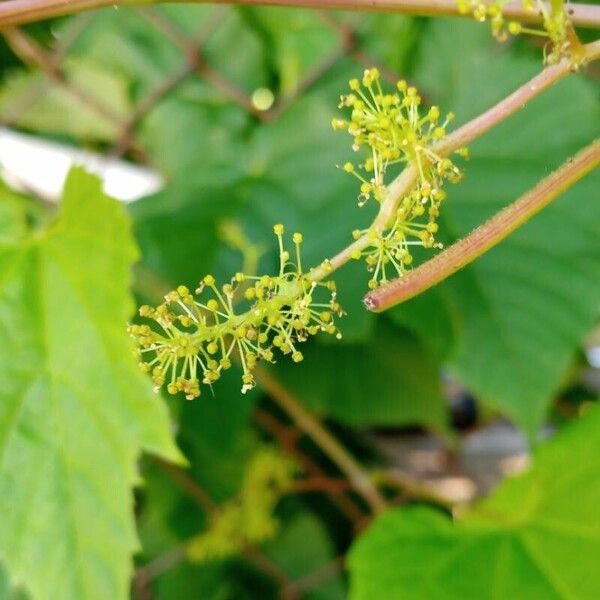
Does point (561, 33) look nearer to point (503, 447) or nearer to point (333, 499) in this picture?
point (333, 499)

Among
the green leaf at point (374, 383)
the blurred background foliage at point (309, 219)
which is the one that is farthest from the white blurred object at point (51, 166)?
the green leaf at point (374, 383)

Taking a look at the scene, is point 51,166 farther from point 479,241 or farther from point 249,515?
point 479,241

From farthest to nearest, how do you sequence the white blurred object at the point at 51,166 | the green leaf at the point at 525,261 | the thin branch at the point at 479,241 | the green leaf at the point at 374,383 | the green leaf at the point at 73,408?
the white blurred object at the point at 51,166 → the green leaf at the point at 374,383 → the green leaf at the point at 525,261 → the green leaf at the point at 73,408 → the thin branch at the point at 479,241

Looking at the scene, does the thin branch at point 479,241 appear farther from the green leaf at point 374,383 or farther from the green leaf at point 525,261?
the green leaf at point 374,383

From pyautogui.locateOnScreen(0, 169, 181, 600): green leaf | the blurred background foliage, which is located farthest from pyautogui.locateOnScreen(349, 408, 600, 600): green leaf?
pyautogui.locateOnScreen(0, 169, 181, 600): green leaf

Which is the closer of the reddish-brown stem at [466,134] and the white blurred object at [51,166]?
the reddish-brown stem at [466,134]

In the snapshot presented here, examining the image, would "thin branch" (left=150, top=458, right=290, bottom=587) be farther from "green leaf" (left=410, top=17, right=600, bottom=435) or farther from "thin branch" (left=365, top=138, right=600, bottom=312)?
"thin branch" (left=365, top=138, right=600, bottom=312)
